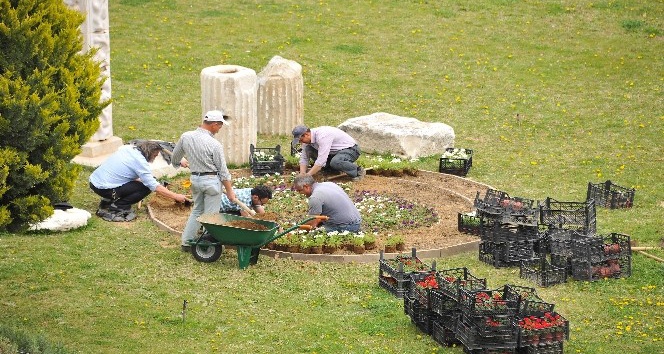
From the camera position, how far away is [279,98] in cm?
2325

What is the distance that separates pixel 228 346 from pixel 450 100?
13.5 m

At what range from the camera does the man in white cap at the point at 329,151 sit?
64.0ft

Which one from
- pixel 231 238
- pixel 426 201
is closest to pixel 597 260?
pixel 426 201

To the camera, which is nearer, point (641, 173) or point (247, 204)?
point (247, 204)

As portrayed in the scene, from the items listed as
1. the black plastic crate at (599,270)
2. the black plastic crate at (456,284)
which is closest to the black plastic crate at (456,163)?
the black plastic crate at (599,270)

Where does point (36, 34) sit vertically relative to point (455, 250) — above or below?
above

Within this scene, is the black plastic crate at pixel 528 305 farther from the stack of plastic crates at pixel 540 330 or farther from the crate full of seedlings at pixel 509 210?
the crate full of seedlings at pixel 509 210

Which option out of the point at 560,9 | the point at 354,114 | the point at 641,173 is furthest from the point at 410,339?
the point at 560,9

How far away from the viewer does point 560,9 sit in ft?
106

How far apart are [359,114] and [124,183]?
26.0ft

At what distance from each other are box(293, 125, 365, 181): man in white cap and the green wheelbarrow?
3148 millimetres

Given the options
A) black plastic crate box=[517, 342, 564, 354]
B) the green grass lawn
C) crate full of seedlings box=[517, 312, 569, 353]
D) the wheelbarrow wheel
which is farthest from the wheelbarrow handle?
black plastic crate box=[517, 342, 564, 354]

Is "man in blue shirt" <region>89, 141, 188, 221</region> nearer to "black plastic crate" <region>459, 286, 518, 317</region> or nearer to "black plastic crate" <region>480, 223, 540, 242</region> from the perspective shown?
"black plastic crate" <region>480, 223, 540, 242</region>

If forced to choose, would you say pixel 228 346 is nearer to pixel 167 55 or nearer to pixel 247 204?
pixel 247 204
